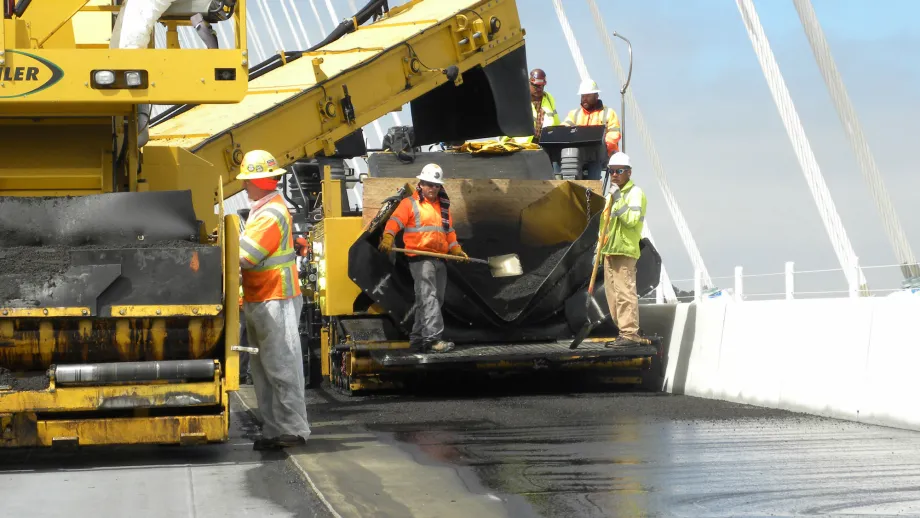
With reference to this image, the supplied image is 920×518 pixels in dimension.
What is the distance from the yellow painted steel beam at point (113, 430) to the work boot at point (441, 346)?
171 inches

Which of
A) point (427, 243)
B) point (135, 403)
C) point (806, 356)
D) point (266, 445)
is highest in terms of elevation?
point (427, 243)

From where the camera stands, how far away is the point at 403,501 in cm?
666

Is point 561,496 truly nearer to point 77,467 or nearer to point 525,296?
point 77,467

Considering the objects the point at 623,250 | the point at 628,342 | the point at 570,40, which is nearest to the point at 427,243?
the point at 623,250

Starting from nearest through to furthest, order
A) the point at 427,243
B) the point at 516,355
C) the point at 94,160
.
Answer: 1. the point at 94,160
2. the point at 516,355
3. the point at 427,243

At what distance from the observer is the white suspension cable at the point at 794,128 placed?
1733 centimetres

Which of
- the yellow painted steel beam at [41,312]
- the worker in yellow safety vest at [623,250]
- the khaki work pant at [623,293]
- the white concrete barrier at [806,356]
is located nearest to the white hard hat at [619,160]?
the worker in yellow safety vest at [623,250]

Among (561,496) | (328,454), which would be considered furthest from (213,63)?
(561,496)

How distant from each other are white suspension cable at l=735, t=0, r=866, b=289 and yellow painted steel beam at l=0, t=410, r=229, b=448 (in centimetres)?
1036

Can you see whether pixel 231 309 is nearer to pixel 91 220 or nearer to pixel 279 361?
pixel 279 361

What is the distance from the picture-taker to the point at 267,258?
8.92 metres

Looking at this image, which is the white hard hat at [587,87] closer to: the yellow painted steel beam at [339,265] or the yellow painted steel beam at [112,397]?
the yellow painted steel beam at [339,265]

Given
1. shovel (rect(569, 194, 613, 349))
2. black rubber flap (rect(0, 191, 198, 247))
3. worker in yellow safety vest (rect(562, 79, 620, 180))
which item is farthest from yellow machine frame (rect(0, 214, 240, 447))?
worker in yellow safety vest (rect(562, 79, 620, 180))

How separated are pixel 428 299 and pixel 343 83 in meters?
2.32
